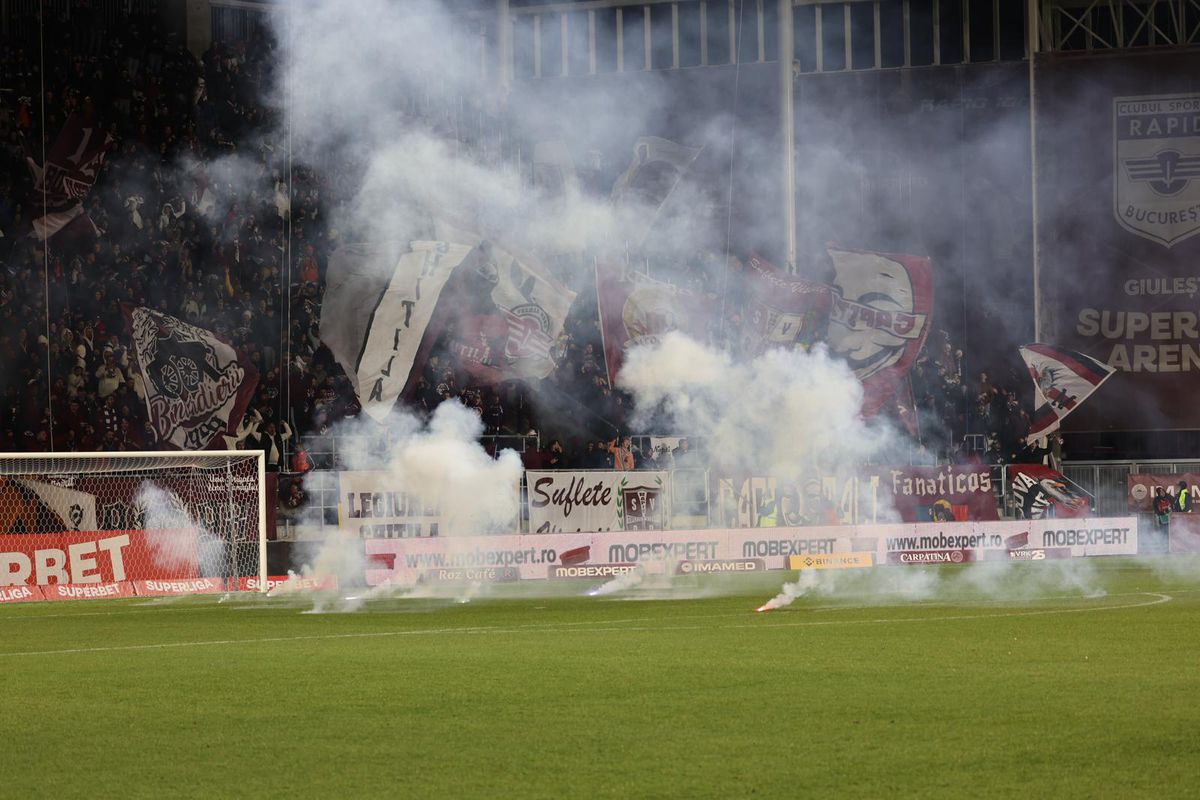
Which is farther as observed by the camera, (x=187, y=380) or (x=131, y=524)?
(x=187, y=380)

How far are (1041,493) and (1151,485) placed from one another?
315cm

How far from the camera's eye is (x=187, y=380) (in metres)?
28.7

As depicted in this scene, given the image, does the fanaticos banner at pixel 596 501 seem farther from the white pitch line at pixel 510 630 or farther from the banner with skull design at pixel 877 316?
the white pitch line at pixel 510 630

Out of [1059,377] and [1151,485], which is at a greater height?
[1059,377]

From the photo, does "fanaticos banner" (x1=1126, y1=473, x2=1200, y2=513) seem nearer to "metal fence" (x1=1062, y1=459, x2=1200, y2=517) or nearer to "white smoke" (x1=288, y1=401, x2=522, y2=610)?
"metal fence" (x1=1062, y1=459, x2=1200, y2=517)

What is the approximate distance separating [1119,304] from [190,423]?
23.0m

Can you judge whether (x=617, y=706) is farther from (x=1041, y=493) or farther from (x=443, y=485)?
(x=1041, y=493)

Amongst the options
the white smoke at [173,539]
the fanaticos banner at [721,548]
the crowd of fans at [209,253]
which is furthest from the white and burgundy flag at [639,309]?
the white smoke at [173,539]

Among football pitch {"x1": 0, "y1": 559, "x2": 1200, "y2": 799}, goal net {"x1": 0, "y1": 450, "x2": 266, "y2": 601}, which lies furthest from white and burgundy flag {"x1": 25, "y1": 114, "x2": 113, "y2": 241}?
football pitch {"x1": 0, "y1": 559, "x2": 1200, "y2": 799}

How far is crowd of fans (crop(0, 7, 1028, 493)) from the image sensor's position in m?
29.1

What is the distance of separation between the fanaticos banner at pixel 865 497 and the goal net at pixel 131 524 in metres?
9.64

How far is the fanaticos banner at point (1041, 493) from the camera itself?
3412 cm

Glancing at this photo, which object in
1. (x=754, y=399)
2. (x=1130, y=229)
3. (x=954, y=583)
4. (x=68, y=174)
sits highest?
(x=68, y=174)

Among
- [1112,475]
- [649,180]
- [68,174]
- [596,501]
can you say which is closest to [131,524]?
[68,174]
